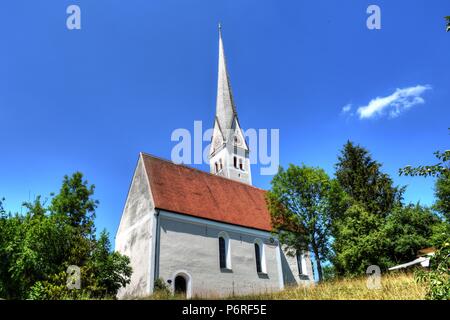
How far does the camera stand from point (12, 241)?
61.5ft

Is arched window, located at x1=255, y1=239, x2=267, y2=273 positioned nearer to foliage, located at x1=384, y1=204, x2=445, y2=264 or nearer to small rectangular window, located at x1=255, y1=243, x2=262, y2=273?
small rectangular window, located at x1=255, y1=243, x2=262, y2=273

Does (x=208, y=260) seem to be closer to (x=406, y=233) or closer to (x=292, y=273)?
(x=292, y=273)

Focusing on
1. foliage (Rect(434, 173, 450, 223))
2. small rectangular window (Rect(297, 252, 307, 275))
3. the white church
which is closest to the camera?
the white church

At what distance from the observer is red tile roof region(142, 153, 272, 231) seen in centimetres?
2511

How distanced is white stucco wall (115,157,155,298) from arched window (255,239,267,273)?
9.02 m

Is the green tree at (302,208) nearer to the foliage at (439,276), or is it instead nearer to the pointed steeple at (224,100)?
the foliage at (439,276)

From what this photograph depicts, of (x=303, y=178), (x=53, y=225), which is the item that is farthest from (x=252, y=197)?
(x=53, y=225)

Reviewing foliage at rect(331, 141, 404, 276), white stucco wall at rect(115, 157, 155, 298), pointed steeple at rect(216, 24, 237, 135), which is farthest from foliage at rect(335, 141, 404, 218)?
pointed steeple at rect(216, 24, 237, 135)

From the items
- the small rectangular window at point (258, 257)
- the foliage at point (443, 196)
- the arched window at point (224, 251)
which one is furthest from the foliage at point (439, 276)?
the foliage at point (443, 196)

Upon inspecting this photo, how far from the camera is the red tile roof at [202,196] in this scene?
25.1 metres

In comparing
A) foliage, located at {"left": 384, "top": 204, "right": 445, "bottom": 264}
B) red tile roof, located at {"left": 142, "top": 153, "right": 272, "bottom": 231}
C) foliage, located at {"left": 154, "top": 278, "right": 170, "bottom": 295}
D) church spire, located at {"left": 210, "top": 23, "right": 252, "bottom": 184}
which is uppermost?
church spire, located at {"left": 210, "top": 23, "right": 252, "bottom": 184}

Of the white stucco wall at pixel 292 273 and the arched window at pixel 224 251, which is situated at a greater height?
the arched window at pixel 224 251

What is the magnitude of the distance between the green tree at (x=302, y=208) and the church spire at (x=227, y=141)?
3010 cm

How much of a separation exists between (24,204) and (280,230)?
19.3 m
